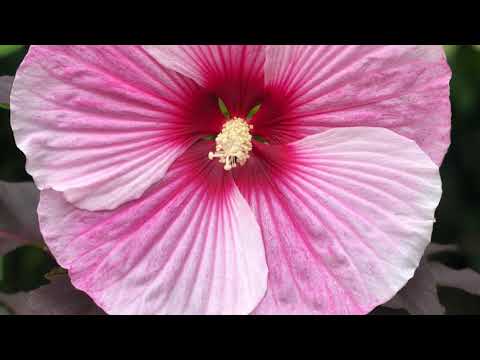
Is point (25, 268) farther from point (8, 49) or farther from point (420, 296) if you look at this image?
point (420, 296)

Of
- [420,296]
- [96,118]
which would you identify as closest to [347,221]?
[420,296]

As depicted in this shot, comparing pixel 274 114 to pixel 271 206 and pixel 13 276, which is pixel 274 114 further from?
pixel 13 276

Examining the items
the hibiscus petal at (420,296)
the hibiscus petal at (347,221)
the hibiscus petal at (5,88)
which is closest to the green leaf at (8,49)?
the hibiscus petal at (5,88)

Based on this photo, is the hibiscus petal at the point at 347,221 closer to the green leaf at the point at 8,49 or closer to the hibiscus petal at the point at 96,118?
the hibiscus petal at the point at 96,118

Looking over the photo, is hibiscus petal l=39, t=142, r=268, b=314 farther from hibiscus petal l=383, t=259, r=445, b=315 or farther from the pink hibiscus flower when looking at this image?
hibiscus petal l=383, t=259, r=445, b=315

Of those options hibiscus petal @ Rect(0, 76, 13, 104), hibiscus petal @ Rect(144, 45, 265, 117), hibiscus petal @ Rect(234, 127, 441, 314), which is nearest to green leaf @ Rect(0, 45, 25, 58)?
hibiscus petal @ Rect(0, 76, 13, 104)

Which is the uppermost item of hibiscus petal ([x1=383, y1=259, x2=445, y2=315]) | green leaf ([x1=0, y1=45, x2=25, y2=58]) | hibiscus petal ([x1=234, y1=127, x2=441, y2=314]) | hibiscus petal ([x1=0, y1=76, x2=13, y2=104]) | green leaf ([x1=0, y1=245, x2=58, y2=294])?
green leaf ([x1=0, y1=45, x2=25, y2=58])

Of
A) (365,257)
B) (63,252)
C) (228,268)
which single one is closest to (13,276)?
(63,252)
